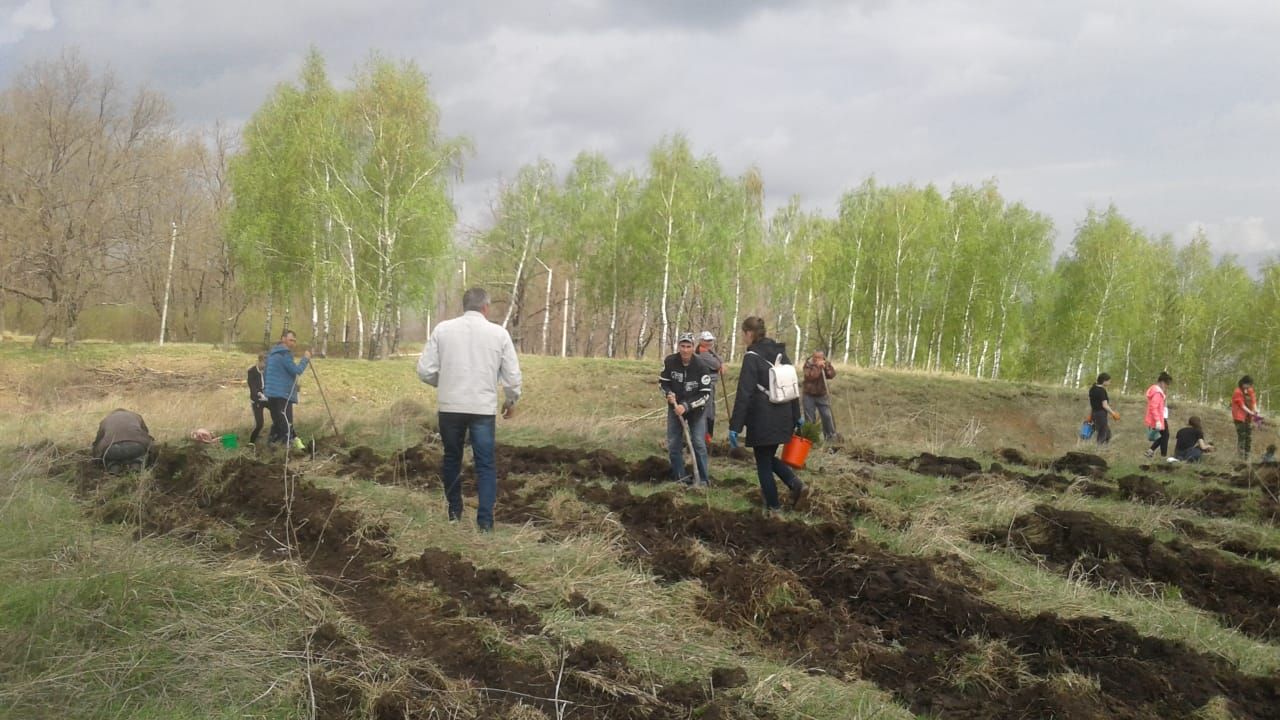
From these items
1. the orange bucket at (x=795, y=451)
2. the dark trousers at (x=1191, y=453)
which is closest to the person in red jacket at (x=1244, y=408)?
the dark trousers at (x=1191, y=453)

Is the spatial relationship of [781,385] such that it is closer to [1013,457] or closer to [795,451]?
[795,451]

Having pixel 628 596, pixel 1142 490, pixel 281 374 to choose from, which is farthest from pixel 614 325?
pixel 628 596

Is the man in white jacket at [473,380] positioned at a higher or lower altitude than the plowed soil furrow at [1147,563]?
higher

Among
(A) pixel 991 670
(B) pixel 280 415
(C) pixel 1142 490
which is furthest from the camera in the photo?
(B) pixel 280 415

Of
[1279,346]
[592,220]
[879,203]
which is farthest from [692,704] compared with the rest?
[1279,346]

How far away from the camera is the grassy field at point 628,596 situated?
3.67 meters

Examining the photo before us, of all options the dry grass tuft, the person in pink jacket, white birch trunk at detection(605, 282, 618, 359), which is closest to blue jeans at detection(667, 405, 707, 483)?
the dry grass tuft

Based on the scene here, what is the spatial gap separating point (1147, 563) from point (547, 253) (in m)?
37.5

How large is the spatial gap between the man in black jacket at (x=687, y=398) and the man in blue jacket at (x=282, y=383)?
18.4 feet

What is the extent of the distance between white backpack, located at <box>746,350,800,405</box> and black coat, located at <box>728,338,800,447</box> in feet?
0.11

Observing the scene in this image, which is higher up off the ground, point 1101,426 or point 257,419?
point 1101,426

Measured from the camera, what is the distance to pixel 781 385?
716 cm

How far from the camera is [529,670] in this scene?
388 centimetres

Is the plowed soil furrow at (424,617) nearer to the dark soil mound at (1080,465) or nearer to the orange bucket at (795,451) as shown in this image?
the orange bucket at (795,451)
